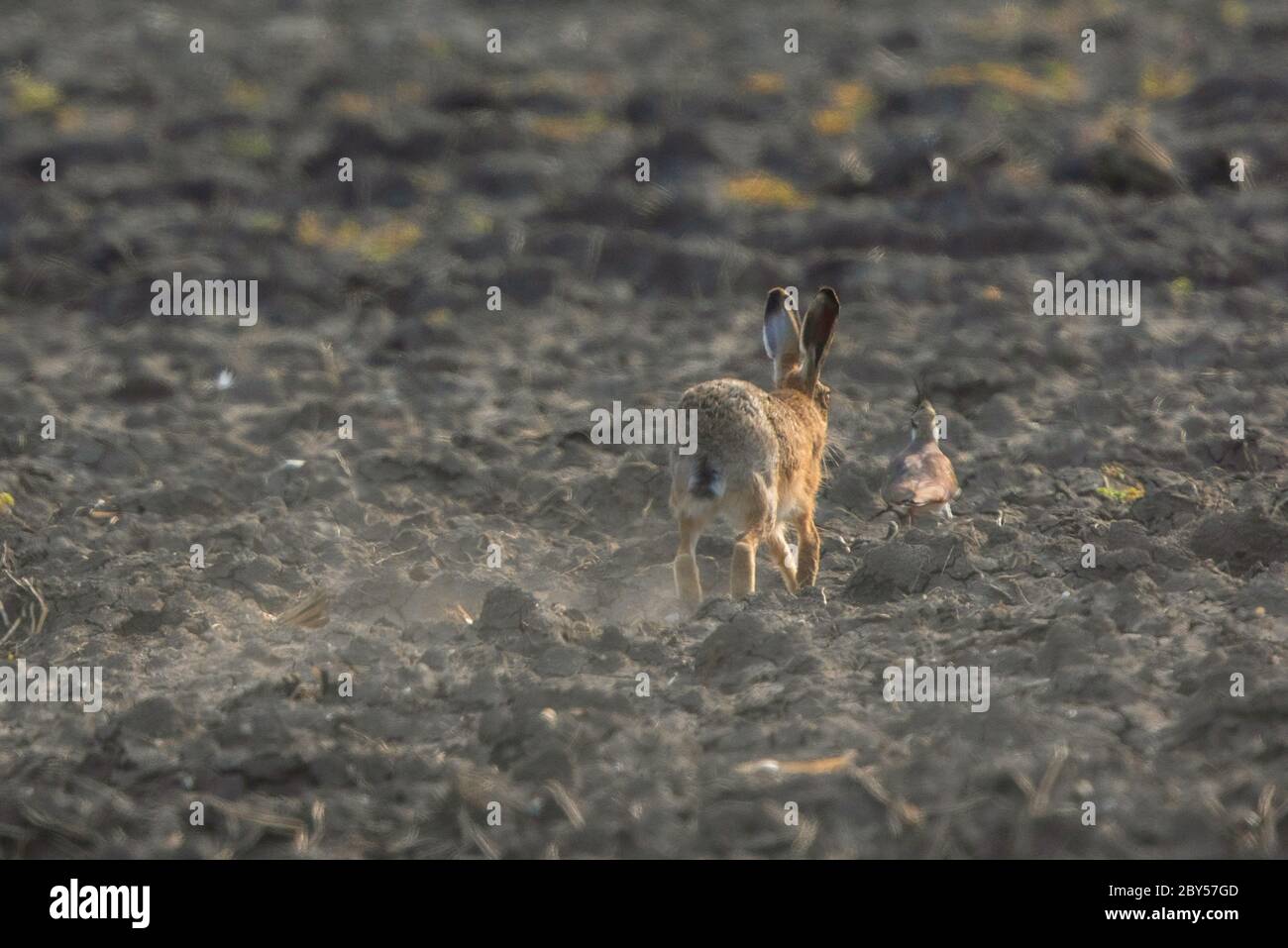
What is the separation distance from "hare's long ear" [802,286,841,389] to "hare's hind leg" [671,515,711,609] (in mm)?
1278

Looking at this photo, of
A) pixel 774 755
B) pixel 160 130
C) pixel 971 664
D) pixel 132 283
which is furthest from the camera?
pixel 160 130

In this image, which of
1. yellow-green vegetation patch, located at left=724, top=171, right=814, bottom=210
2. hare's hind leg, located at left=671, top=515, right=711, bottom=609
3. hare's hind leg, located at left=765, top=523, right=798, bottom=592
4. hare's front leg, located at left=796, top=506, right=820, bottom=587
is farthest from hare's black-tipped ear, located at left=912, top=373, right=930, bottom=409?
yellow-green vegetation patch, located at left=724, top=171, right=814, bottom=210

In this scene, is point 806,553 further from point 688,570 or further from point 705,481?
point 705,481

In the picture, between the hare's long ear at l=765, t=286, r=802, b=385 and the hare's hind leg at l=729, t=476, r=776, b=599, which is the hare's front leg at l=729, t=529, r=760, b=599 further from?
the hare's long ear at l=765, t=286, r=802, b=385

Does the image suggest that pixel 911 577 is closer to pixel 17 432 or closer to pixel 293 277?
pixel 17 432

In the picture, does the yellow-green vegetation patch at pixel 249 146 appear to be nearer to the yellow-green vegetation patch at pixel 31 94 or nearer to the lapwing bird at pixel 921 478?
the yellow-green vegetation patch at pixel 31 94

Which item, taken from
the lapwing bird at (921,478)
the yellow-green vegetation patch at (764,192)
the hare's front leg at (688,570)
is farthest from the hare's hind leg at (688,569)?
the yellow-green vegetation patch at (764,192)

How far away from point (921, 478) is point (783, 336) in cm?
103

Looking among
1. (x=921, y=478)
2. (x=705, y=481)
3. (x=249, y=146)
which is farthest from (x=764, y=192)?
(x=705, y=481)

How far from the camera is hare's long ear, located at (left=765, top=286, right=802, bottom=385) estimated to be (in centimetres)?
864

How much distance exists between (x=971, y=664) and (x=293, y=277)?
22.3ft

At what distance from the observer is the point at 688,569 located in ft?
25.2

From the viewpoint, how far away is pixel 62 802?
20.0ft
